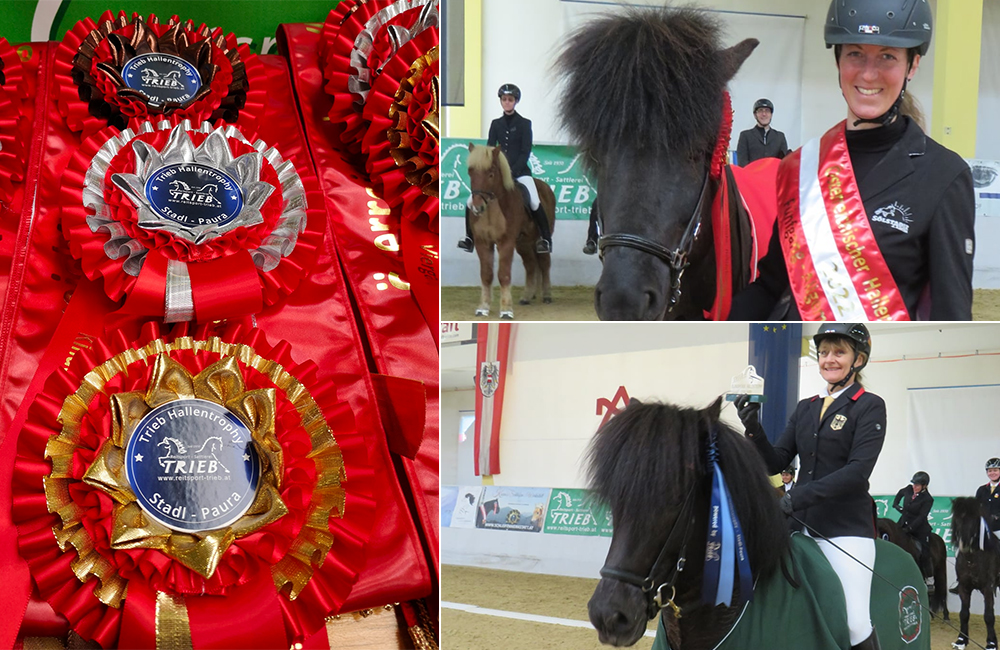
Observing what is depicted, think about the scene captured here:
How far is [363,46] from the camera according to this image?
754 mm

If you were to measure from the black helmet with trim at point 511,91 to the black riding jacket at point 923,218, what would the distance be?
0.65ft

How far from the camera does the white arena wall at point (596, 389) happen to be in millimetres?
572

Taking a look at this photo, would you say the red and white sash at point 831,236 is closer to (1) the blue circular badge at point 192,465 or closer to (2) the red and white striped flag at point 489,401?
(2) the red and white striped flag at point 489,401

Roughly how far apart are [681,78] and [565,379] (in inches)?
8.4

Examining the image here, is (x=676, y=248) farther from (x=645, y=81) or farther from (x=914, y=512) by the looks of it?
(x=914, y=512)

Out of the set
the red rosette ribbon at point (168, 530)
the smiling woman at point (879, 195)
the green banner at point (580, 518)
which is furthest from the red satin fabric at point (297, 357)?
the smiling woman at point (879, 195)

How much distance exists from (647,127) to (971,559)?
1.32 ft

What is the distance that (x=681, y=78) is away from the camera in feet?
1.72

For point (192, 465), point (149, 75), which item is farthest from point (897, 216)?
point (149, 75)

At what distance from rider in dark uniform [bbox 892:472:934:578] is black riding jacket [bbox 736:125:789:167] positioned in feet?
0.84

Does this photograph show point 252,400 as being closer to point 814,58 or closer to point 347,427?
point 347,427

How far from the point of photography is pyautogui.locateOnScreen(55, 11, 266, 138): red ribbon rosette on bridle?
0.71 m

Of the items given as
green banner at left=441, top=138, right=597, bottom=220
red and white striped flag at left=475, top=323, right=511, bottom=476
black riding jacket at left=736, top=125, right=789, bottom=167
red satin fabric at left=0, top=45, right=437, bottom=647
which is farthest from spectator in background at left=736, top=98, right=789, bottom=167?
red satin fabric at left=0, top=45, right=437, bottom=647

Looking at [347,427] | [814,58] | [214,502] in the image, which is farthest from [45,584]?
[814,58]
